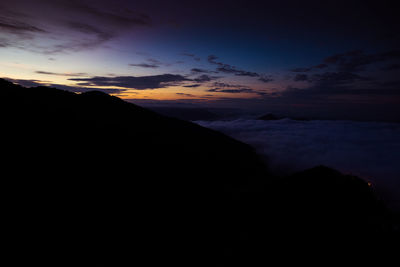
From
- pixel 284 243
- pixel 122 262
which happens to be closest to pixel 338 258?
pixel 284 243

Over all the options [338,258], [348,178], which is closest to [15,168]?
[338,258]

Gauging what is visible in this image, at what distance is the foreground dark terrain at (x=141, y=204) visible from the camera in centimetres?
2209

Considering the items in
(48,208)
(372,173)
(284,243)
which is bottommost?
(372,173)

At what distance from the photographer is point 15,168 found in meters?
27.6

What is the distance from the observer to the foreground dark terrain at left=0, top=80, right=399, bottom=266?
2209cm

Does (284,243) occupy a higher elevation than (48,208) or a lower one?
lower

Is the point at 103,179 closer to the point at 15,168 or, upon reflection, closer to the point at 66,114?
the point at 15,168

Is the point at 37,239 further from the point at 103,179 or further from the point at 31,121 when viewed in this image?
the point at 31,121

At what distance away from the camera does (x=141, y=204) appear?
3138 centimetres

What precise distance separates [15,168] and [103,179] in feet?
39.9

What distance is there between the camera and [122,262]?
20.6 meters

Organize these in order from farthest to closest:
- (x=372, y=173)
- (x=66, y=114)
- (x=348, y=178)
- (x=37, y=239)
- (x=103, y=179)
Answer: (x=372, y=173), (x=66, y=114), (x=348, y=178), (x=103, y=179), (x=37, y=239)

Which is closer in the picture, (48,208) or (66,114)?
(48,208)

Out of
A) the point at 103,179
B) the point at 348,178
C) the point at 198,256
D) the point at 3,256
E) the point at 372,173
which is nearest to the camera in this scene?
the point at 3,256
